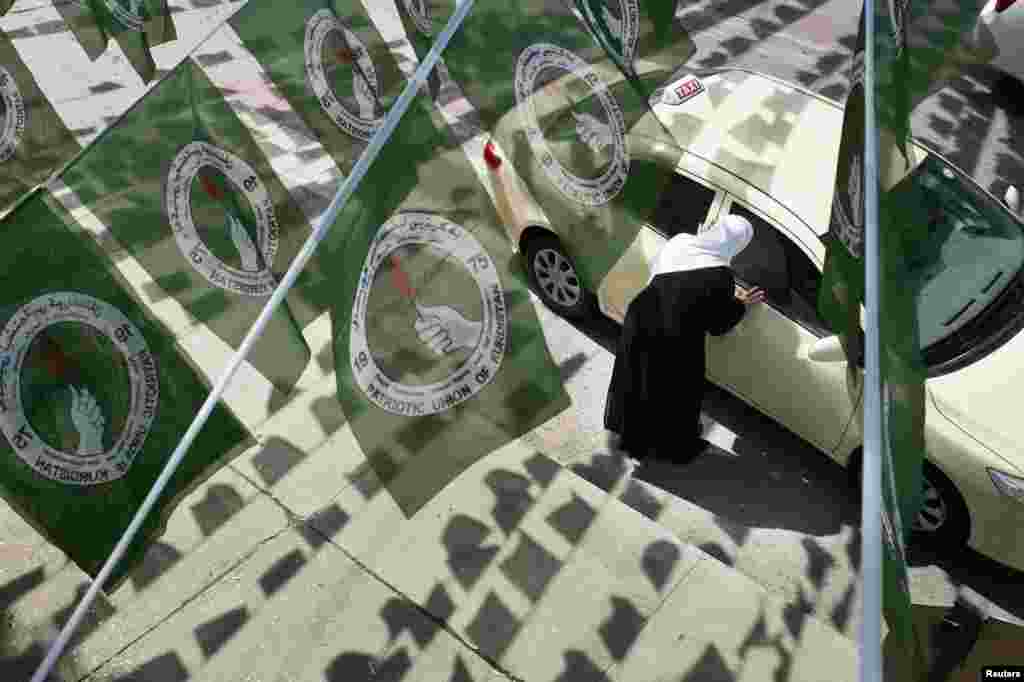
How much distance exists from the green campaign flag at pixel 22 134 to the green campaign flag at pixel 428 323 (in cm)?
322

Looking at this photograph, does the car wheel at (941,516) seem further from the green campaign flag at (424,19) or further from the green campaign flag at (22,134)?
the green campaign flag at (22,134)

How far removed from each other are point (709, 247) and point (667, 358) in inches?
27.0

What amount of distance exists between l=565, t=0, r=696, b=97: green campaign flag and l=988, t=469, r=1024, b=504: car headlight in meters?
2.60

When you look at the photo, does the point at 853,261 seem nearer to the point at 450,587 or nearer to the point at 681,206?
the point at 681,206

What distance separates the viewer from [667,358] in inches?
208

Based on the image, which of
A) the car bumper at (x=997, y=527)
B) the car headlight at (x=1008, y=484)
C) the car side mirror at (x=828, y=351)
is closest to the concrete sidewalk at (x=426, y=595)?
the car bumper at (x=997, y=527)

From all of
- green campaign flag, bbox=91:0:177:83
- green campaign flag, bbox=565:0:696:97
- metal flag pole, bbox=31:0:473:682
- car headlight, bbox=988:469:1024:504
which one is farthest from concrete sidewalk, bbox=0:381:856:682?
green campaign flag, bbox=91:0:177:83

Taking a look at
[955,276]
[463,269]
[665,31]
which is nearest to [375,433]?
[463,269]

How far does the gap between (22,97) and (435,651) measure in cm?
412

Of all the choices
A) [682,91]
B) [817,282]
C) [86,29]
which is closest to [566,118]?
[817,282]

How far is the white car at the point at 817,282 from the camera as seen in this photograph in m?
4.66

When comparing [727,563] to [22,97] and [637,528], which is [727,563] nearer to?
[637,528]

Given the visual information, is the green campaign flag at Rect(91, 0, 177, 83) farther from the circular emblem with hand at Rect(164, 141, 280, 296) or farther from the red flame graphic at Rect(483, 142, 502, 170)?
the circular emblem with hand at Rect(164, 141, 280, 296)

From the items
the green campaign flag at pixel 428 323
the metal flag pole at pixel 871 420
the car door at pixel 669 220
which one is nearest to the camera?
the metal flag pole at pixel 871 420
